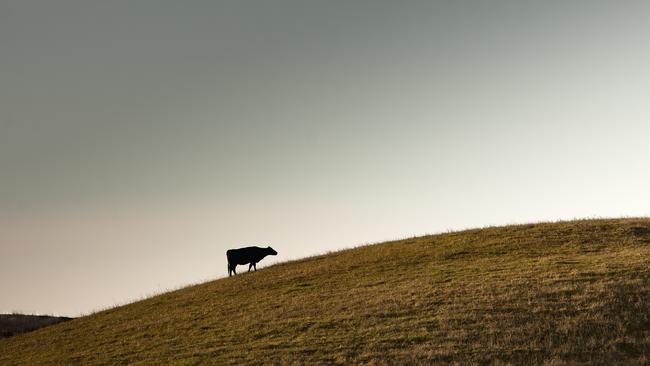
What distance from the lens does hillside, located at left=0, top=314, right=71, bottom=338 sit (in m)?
41.1

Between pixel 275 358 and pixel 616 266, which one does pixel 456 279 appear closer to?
pixel 616 266

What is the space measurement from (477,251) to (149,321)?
19.9 m

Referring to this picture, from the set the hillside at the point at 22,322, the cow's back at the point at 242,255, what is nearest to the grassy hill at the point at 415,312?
the cow's back at the point at 242,255

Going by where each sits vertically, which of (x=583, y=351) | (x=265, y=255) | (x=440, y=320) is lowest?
(x=583, y=351)

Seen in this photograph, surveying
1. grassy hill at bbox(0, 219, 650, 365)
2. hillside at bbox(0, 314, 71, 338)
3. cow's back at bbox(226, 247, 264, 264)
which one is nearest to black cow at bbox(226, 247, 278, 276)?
cow's back at bbox(226, 247, 264, 264)

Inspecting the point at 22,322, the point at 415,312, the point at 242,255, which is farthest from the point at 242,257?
the point at 415,312

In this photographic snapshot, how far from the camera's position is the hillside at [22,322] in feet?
135

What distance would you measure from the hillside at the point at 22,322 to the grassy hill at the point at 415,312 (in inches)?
148

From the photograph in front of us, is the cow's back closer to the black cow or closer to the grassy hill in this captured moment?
the black cow

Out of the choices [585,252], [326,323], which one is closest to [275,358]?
[326,323]

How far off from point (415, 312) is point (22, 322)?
3215 cm

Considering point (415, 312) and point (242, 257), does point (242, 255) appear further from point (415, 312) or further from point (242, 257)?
point (415, 312)

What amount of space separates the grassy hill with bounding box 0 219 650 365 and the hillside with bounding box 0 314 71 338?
12.4ft

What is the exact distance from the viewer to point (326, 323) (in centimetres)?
2489
